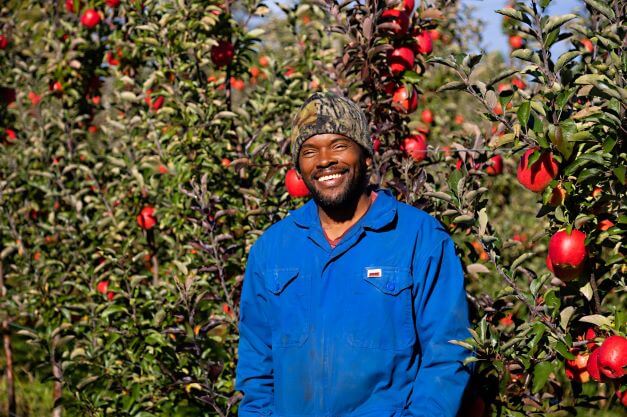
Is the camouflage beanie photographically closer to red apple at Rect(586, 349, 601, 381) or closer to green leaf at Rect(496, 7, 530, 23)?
green leaf at Rect(496, 7, 530, 23)

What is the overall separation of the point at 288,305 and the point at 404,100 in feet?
4.44

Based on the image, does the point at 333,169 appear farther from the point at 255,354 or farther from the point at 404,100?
the point at 404,100

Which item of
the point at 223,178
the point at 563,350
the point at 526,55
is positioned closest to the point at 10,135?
the point at 223,178

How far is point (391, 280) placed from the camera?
7.27ft

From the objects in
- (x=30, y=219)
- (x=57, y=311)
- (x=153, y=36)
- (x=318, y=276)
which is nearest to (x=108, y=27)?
(x=153, y=36)

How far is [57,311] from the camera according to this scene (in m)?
4.29

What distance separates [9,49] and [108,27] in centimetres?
96

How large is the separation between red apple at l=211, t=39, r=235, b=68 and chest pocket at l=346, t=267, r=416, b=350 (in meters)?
2.31

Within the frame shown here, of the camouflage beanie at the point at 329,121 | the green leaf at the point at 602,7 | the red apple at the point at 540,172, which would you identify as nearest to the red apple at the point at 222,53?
the camouflage beanie at the point at 329,121

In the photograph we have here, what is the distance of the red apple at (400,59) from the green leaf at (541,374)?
146cm

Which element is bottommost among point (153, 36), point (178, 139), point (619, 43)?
point (178, 139)

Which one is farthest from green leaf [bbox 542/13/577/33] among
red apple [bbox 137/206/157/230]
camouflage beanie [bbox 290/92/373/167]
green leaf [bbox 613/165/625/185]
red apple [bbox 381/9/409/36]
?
red apple [bbox 137/206/157/230]

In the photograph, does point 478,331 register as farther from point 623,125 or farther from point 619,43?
point 619,43

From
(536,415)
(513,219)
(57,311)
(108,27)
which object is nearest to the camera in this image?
(536,415)
